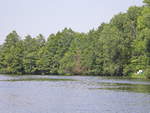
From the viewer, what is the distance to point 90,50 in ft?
367

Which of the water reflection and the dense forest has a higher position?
the dense forest

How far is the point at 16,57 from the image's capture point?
132m

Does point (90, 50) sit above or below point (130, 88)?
above

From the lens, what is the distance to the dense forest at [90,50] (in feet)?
288

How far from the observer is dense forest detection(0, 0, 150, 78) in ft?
288

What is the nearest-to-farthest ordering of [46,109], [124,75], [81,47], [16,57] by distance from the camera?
[46,109], [124,75], [81,47], [16,57]

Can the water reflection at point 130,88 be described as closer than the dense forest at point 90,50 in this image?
Yes

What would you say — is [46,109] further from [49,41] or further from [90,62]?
[49,41]

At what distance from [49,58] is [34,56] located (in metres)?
5.35

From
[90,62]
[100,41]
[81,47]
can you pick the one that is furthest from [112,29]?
[81,47]

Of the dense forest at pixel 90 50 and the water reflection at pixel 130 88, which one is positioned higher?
the dense forest at pixel 90 50

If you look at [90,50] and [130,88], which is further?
[90,50]

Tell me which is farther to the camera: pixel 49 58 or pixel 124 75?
pixel 49 58

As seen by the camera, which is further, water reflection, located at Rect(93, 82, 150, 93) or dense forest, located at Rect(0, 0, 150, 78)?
dense forest, located at Rect(0, 0, 150, 78)
